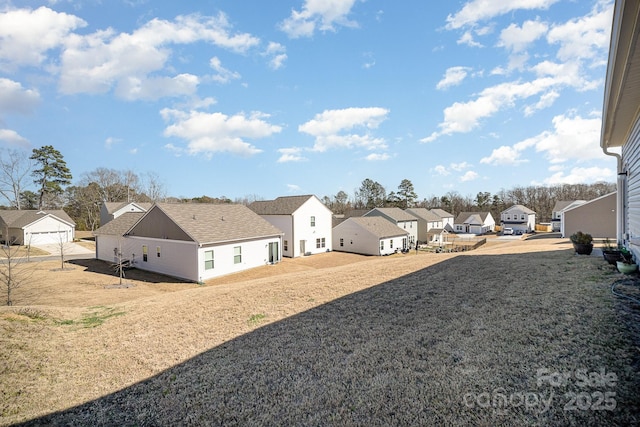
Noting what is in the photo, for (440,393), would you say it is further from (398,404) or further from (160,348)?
(160,348)

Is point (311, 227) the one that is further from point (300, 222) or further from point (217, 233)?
point (217, 233)

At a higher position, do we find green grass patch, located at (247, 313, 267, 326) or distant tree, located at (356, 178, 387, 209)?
distant tree, located at (356, 178, 387, 209)

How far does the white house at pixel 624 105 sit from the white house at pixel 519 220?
53.0 metres

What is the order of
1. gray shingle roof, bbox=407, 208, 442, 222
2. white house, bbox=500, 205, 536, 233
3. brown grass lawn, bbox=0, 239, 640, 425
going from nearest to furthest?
brown grass lawn, bbox=0, 239, 640, 425, gray shingle roof, bbox=407, 208, 442, 222, white house, bbox=500, 205, 536, 233

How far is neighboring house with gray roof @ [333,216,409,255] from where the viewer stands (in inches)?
1232

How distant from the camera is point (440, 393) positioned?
380cm

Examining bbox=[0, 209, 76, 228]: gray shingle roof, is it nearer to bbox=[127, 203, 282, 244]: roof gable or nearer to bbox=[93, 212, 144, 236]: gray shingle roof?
bbox=[93, 212, 144, 236]: gray shingle roof

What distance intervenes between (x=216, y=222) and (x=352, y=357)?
58.0ft

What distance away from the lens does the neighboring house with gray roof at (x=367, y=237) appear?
31.3 m

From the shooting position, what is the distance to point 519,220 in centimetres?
5753

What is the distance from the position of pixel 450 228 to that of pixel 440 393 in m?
65.9

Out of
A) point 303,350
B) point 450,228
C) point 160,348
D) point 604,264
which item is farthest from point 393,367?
point 450,228

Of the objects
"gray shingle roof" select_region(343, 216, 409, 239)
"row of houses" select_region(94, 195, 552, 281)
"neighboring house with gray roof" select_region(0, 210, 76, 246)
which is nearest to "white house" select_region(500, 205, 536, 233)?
"row of houses" select_region(94, 195, 552, 281)

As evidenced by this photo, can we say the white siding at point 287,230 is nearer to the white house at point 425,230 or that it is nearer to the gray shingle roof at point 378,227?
the gray shingle roof at point 378,227
